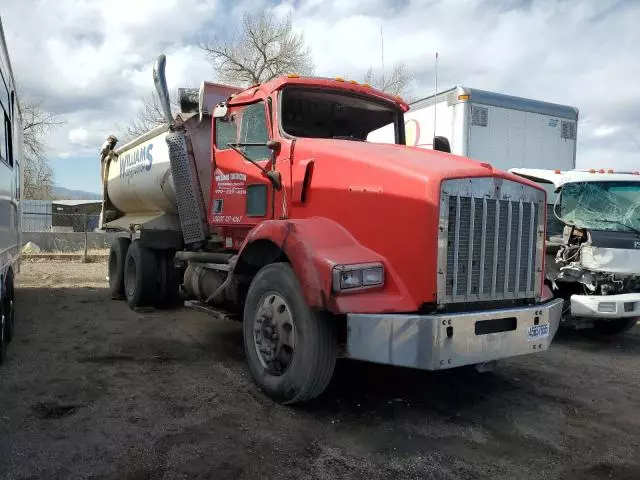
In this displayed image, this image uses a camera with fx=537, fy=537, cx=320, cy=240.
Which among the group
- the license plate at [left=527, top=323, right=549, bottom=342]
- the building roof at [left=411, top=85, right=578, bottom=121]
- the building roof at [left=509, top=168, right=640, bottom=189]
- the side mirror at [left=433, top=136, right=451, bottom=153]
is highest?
the building roof at [left=411, top=85, right=578, bottom=121]

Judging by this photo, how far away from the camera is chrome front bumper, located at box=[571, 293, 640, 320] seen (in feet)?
21.2

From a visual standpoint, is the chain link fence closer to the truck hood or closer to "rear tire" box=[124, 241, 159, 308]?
"rear tire" box=[124, 241, 159, 308]

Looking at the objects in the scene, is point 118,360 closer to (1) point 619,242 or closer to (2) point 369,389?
(2) point 369,389

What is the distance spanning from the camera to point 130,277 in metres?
9.05

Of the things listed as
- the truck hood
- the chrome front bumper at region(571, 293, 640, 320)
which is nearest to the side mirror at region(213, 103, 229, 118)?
the truck hood

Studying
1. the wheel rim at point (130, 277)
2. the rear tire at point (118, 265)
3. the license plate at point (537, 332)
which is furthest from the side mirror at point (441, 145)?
the rear tire at point (118, 265)

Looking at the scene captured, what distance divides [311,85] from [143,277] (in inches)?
180

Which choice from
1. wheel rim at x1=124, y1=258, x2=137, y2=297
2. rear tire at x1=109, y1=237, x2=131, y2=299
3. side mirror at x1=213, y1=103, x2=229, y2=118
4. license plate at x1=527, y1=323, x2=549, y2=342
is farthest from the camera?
rear tire at x1=109, y1=237, x2=131, y2=299

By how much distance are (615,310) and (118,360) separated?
18.8ft

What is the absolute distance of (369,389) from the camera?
4859 mm

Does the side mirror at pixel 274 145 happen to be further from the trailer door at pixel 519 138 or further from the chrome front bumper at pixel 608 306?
Answer: the trailer door at pixel 519 138

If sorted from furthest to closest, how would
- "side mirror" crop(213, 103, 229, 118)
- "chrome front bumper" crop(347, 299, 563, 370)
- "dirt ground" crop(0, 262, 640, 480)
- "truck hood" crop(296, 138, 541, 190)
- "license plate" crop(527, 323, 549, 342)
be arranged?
"side mirror" crop(213, 103, 229, 118)
"license plate" crop(527, 323, 549, 342)
"truck hood" crop(296, 138, 541, 190)
"chrome front bumper" crop(347, 299, 563, 370)
"dirt ground" crop(0, 262, 640, 480)

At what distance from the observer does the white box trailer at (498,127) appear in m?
8.93

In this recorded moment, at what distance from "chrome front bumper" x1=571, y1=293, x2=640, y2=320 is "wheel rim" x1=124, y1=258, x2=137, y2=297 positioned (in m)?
6.59
